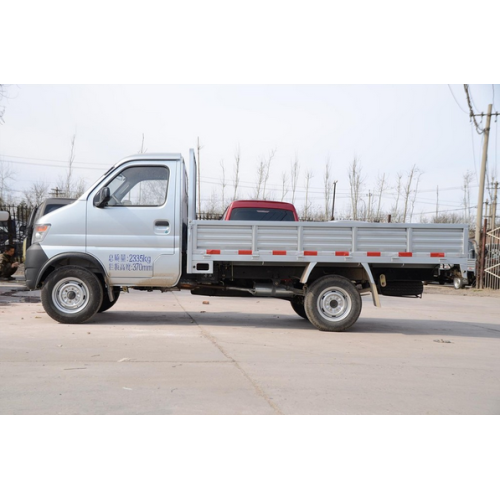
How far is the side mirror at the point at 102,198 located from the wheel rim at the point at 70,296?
122 centimetres

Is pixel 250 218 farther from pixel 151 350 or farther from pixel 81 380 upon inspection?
pixel 81 380

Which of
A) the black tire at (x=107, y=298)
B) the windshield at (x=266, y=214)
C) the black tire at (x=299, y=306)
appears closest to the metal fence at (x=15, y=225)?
the windshield at (x=266, y=214)

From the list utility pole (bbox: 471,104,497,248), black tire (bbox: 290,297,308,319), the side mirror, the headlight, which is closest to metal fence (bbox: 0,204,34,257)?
the headlight

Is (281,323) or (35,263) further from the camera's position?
(281,323)

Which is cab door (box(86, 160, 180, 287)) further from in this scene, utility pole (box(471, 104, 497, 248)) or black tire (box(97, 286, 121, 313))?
utility pole (box(471, 104, 497, 248))

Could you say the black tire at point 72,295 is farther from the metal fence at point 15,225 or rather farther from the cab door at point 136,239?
the metal fence at point 15,225

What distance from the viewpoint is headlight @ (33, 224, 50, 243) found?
8711 mm

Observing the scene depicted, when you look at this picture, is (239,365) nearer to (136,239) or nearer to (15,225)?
(136,239)

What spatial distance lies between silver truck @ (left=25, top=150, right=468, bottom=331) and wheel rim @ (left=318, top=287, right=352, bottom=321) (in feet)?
0.05

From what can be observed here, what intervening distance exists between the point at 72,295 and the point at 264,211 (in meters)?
4.92

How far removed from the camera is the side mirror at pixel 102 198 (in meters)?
8.66

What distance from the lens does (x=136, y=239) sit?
8.73m

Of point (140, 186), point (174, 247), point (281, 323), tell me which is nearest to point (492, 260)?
point (281, 323)

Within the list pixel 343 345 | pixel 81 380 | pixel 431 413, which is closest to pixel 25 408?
pixel 81 380
